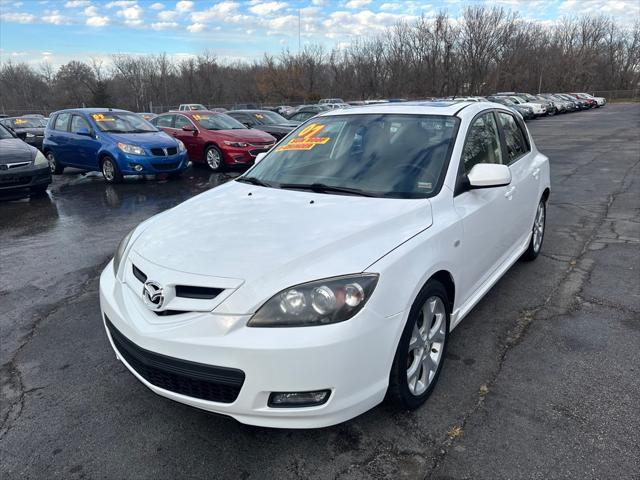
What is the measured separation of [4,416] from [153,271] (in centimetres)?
137

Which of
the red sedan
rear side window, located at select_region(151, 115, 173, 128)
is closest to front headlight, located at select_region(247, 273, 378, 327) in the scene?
the red sedan

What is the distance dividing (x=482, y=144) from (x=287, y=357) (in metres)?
2.51

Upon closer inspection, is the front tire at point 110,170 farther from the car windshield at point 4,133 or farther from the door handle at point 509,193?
the door handle at point 509,193

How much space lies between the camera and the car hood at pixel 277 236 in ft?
7.35

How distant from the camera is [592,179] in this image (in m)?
10.4

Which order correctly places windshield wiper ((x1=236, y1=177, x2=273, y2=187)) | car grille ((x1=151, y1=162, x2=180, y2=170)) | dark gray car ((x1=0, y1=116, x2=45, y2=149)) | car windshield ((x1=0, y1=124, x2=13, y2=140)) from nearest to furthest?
windshield wiper ((x1=236, y1=177, x2=273, y2=187)), car windshield ((x1=0, y1=124, x2=13, y2=140)), car grille ((x1=151, y1=162, x2=180, y2=170)), dark gray car ((x1=0, y1=116, x2=45, y2=149))

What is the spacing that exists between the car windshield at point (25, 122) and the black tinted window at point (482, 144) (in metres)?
22.9

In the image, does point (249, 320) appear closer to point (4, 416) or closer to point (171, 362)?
point (171, 362)

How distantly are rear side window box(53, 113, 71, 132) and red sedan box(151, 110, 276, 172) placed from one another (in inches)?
103

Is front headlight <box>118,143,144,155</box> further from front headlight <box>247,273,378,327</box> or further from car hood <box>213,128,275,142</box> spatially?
front headlight <box>247,273,378,327</box>

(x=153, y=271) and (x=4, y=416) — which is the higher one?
(x=153, y=271)

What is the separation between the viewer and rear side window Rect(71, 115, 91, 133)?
11.1m

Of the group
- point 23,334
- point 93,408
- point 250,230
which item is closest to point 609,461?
point 250,230

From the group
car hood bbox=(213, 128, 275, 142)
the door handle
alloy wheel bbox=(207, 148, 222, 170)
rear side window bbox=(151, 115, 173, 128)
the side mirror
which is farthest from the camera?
rear side window bbox=(151, 115, 173, 128)
